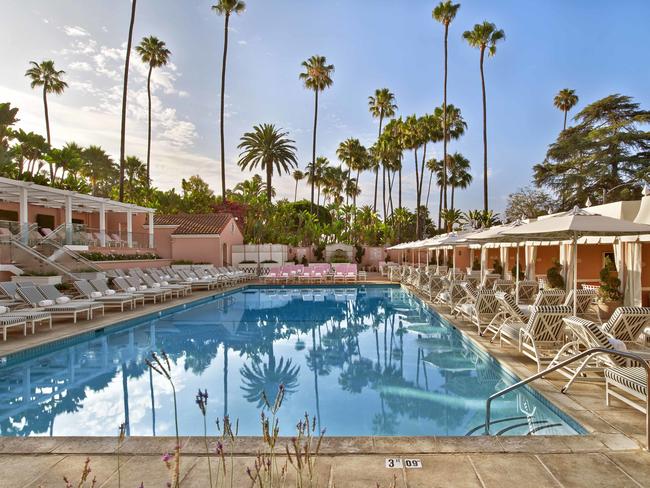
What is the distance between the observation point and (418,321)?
12.9 metres

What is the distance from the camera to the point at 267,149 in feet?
134

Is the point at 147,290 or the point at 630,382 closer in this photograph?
the point at 630,382

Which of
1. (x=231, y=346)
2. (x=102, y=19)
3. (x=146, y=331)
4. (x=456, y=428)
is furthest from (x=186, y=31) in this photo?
(x=456, y=428)

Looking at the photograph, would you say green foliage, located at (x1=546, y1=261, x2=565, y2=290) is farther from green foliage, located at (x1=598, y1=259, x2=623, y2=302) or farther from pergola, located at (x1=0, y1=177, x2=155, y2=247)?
pergola, located at (x1=0, y1=177, x2=155, y2=247)

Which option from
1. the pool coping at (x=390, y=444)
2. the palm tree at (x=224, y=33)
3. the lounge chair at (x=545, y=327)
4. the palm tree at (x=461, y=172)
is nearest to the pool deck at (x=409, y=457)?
the pool coping at (x=390, y=444)

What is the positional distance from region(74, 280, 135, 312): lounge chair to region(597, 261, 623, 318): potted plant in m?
14.6

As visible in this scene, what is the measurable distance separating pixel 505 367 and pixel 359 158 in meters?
43.9

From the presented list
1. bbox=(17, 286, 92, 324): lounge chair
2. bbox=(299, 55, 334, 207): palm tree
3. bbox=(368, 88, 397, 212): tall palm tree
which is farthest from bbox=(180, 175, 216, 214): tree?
bbox=(17, 286, 92, 324): lounge chair

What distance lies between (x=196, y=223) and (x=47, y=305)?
18193 mm

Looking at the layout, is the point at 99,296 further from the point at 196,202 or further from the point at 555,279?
the point at 196,202

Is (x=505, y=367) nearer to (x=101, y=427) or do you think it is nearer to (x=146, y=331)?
(x=101, y=427)

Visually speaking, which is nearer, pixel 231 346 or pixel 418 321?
pixel 231 346

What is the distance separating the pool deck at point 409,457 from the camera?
129 inches

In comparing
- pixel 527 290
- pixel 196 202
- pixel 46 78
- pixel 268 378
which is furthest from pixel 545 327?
pixel 46 78
